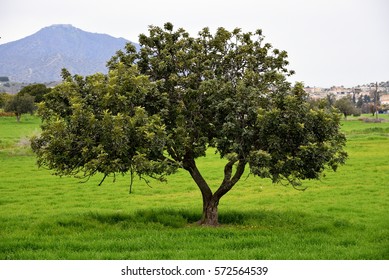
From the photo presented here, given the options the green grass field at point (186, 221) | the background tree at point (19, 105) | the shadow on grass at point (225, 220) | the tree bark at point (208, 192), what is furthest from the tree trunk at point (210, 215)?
the background tree at point (19, 105)

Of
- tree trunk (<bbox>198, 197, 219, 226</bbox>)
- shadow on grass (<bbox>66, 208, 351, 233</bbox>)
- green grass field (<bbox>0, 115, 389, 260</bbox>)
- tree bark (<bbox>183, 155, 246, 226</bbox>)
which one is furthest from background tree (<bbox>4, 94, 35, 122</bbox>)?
tree trunk (<bbox>198, 197, 219, 226</bbox>)

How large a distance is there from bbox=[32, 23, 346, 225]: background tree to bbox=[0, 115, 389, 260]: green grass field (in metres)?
2.38

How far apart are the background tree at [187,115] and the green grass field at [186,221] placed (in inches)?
93.9

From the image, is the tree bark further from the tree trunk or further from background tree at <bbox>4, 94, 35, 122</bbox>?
background tree at <bbox>4, 94, 35, 122</bbox>

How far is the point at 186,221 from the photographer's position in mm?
20484

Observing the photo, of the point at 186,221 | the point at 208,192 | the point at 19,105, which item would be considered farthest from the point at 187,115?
the point at 19,105

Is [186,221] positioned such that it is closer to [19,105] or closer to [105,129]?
[105,129]

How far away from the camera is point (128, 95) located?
16516mm

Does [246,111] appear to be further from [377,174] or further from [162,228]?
[377,174]

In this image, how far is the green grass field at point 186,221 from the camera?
15320mm

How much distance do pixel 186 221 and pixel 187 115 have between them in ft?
16.2

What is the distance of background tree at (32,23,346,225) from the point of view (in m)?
16.2

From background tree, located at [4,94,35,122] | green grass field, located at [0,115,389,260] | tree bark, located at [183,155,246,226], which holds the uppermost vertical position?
background tree, located at [4,94,35,122]

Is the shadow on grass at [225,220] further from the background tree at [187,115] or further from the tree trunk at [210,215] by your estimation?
the background tree at [187,115]
